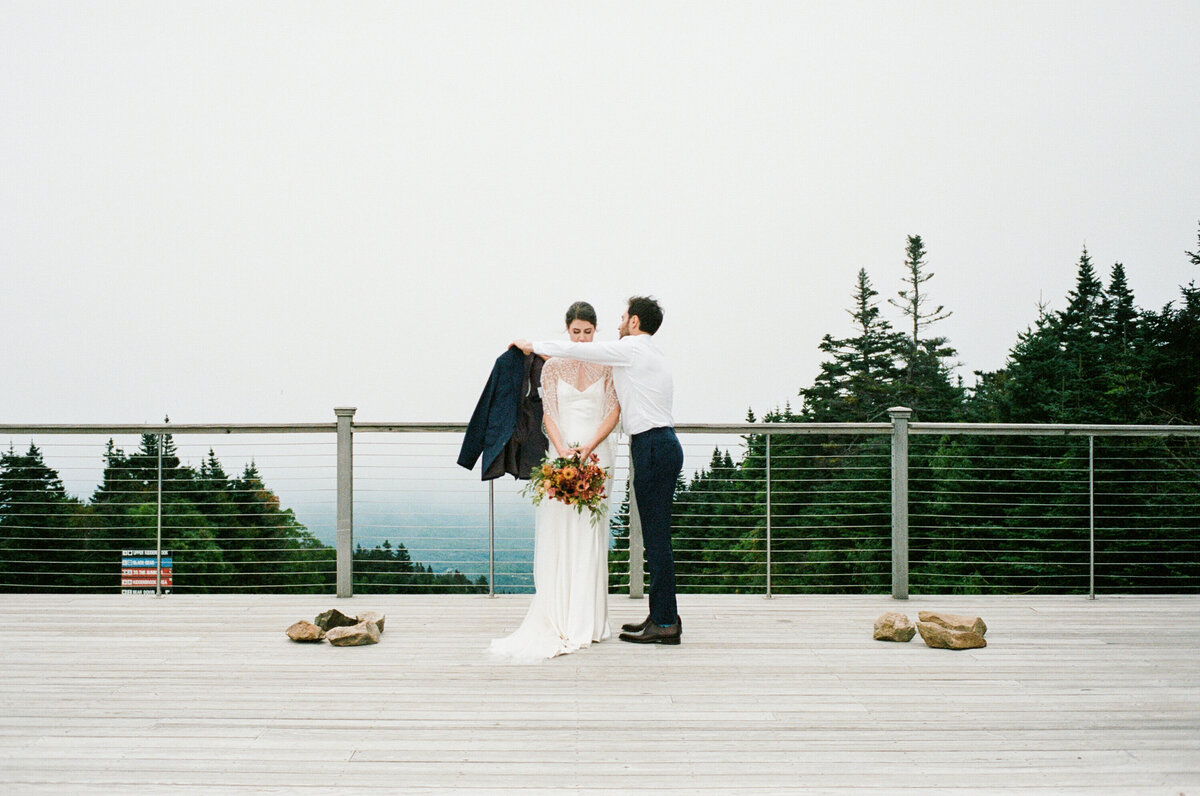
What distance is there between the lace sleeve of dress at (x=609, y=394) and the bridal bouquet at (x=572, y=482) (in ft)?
0.81

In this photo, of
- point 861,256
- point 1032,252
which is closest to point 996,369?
point 861,256

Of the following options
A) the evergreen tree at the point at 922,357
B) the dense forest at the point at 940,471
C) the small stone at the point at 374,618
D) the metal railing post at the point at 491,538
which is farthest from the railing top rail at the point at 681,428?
the evergreen tree at the point at 922,357

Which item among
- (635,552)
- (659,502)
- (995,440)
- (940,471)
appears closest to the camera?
(659,502)

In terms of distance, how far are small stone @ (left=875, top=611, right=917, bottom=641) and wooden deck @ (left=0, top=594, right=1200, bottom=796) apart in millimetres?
85

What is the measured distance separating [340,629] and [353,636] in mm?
73

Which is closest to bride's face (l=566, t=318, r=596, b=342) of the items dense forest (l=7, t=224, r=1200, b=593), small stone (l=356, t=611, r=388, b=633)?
small stone (l=356, t=611, r=388, b=633)

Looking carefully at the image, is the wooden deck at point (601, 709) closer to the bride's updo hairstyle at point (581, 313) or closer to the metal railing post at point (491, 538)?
the metal railing post at point (491, 538)

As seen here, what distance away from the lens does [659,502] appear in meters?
4.11

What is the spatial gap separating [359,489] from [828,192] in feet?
53.8

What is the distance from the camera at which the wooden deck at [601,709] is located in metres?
2.53

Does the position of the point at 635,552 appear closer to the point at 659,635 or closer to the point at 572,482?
the point at 659,635

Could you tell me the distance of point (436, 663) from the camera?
3.80 meters

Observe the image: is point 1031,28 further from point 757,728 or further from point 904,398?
point 904,398

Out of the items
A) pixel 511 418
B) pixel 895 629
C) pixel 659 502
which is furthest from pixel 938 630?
pixel 511 418
